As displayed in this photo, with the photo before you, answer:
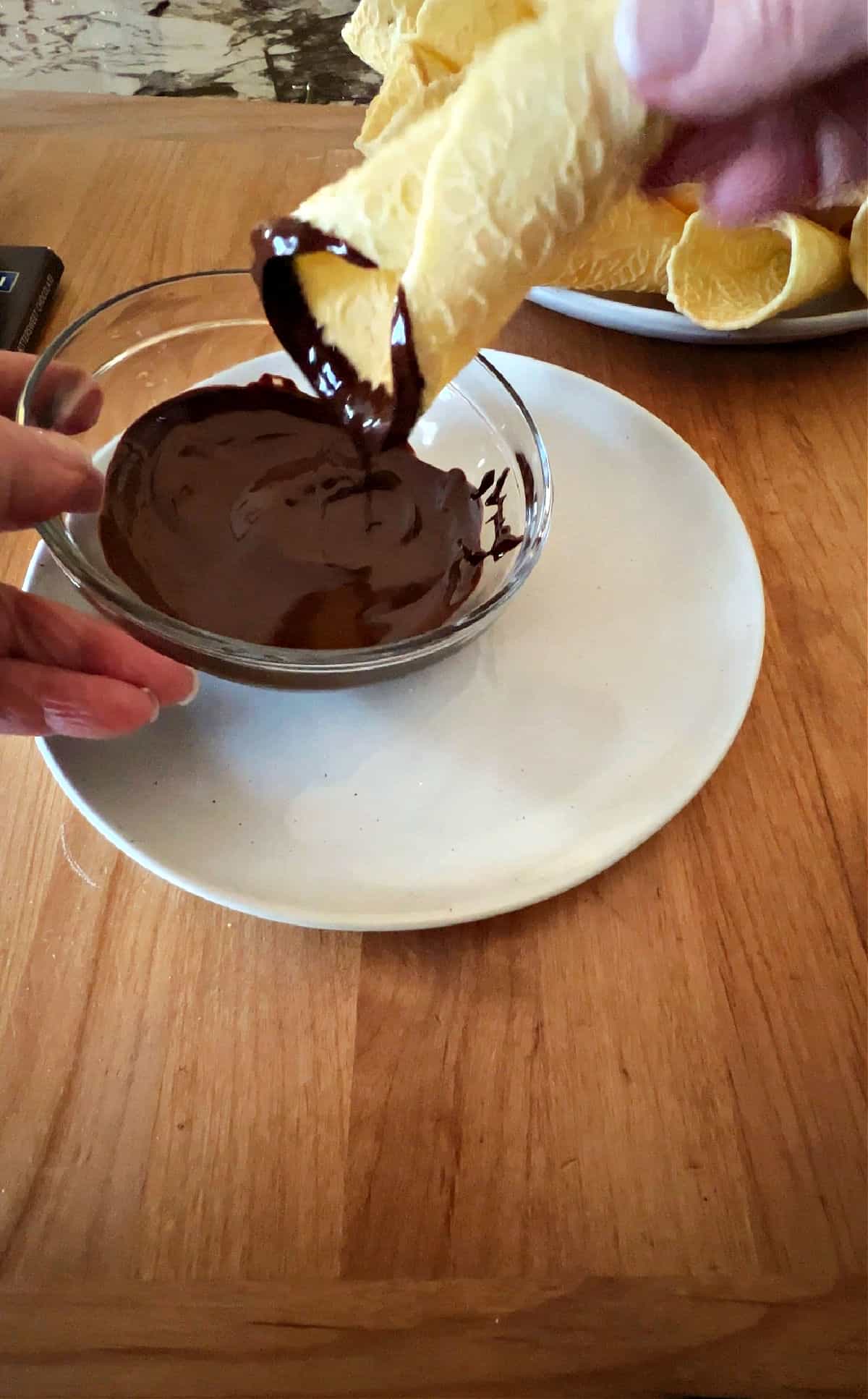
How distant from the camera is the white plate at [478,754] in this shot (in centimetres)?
44

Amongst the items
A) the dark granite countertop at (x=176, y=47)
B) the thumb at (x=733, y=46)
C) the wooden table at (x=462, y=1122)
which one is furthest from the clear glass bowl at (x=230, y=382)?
the dark granite countertop at (x=176, y=47)

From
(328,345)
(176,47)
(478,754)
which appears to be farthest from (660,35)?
(176,47)

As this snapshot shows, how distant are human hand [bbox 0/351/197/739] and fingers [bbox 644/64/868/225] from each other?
314 millimetres

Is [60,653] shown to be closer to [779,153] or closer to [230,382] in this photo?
[230,382]

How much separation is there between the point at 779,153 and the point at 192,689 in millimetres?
368

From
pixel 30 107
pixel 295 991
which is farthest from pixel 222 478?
pixel 30 107

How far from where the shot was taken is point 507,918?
46 centimetres

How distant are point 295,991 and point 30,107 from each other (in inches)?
36.6

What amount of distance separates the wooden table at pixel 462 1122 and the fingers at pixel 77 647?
0.19 ft

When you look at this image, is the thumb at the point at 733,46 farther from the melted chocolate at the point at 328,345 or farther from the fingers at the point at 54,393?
the fingers at the point at 54,393

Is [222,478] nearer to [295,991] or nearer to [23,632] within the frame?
[23,632]

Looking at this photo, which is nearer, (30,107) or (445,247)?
(445,247)

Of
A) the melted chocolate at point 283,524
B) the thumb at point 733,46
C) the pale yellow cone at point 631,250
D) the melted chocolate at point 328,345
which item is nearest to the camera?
the thumb at point 733,46

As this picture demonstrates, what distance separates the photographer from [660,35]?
319 millimetres
